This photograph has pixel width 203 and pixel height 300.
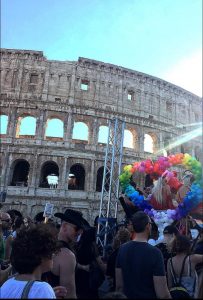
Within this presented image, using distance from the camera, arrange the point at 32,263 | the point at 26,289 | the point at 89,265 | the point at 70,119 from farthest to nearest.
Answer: the point at 70,119, the point at 89,265, the point at 32,263, the point at 26,289

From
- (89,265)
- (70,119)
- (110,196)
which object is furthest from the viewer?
(70,119)

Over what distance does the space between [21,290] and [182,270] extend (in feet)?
6.71

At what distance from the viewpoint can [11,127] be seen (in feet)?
73.3

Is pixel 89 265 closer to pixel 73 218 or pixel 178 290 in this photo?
pixel 73 218

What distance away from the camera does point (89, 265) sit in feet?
13.1

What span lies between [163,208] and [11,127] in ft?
56.0

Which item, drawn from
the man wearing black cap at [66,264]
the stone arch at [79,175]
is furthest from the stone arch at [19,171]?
the man wearing black cap at [66,264]

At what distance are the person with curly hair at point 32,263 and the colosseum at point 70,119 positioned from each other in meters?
19.0

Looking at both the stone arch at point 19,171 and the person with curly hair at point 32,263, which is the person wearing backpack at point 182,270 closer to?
the person with curly hair at point 32,263

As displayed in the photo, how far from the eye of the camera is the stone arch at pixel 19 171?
71.8ft

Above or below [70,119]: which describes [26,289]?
below

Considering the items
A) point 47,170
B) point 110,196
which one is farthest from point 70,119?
point 110,196

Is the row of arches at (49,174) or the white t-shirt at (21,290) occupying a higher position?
the row of arches at (49,174)

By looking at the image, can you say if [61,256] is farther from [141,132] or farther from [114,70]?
[114,70]
